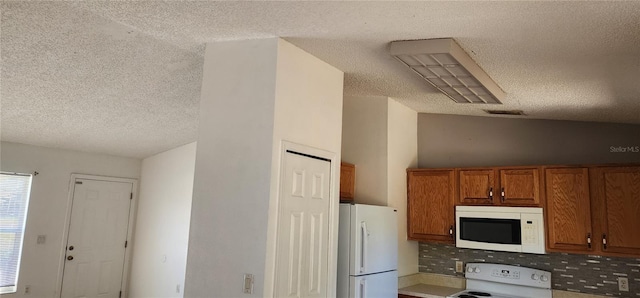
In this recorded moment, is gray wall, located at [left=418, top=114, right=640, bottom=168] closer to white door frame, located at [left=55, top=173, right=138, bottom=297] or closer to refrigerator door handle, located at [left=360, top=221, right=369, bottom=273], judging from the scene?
refrigerator door handle, located at [left=360, top=221, right=369, bottom=273]

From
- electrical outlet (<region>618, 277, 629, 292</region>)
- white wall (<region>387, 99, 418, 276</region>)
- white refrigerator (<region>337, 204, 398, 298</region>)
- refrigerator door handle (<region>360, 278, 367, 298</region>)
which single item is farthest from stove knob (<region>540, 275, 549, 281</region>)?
refrigerator door handle (<region>360, 278, 367, 298</region>)

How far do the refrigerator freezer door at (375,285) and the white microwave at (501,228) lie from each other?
30.9 inches

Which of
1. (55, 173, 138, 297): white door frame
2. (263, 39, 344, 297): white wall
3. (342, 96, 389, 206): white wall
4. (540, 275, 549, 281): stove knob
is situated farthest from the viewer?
(55, 173, 138, 297): white door frame

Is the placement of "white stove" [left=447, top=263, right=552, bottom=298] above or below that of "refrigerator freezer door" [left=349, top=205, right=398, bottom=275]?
below

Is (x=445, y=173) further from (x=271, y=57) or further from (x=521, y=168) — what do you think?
(x=271, y=57)

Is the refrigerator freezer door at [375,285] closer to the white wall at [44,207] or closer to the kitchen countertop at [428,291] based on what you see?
the kitchen countertop at [428,291]

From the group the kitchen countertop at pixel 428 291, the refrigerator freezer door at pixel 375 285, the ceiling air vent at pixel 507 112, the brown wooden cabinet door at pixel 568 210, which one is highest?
the ceiling air vent at pixel 507 112

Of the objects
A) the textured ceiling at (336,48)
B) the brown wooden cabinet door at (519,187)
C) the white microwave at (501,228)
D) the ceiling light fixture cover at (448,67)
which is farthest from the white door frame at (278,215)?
the brown wooden cabinet door at (519,187)

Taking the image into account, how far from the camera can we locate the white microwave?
379 cm

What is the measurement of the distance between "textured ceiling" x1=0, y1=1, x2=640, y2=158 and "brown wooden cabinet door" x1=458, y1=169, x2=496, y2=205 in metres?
0.63

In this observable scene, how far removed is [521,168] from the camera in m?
3.95

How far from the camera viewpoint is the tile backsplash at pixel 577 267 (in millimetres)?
3639

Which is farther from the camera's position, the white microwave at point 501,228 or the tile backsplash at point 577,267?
the white microwave at point 501,228

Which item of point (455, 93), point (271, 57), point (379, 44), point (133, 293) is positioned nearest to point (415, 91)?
point (455, 93)
